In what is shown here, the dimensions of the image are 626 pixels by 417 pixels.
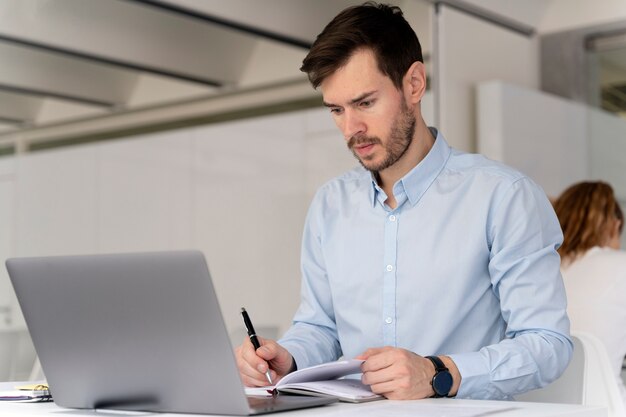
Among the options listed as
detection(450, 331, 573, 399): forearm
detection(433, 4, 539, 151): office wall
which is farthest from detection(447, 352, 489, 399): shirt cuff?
detection(433, 4, 539, 151): office wall

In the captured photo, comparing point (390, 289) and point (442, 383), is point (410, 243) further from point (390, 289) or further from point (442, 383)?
point (442, 383)

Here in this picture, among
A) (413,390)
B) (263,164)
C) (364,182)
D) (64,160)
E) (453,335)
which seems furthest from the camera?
(263,164)

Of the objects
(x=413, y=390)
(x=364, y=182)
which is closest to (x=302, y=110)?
(x=364, y=182)

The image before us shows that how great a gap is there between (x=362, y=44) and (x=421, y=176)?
316 millimetres

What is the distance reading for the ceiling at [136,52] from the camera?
3652 mm

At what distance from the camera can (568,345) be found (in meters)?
2.13

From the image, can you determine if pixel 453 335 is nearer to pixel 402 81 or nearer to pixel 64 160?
pixel 402 81

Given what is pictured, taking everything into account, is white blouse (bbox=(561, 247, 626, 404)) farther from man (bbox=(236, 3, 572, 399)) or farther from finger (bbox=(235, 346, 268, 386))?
finger (bbox=(235, 346, 268, 386))

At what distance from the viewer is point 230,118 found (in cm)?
469

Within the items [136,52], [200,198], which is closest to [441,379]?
[136,52]

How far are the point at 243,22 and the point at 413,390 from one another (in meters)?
3.13

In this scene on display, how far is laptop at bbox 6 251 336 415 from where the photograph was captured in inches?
62.7

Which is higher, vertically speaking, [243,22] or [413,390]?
[243,22]

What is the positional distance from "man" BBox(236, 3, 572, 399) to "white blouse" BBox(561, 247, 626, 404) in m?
1.42
